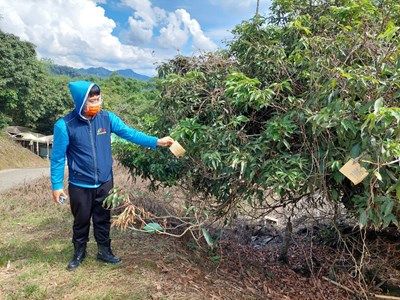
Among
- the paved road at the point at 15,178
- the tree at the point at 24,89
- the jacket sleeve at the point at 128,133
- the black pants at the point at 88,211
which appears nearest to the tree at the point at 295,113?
the jacket sleeve at the point at 128,133

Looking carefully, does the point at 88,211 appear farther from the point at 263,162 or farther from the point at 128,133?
the point at 263,162

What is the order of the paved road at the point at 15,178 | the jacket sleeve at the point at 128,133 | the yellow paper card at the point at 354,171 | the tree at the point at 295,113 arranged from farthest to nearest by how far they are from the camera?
the paved road at the point at 15,178 → the jacket sleeve at the point at 128,133 → the tree at the point at 295,113 → the yellow paper card at the point at 354,171

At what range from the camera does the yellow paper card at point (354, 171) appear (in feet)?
6.93

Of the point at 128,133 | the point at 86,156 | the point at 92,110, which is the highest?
the point at 92,110

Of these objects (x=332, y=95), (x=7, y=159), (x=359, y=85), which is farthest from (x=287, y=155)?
(x=7, y=159)

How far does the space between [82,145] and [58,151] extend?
0.21 m

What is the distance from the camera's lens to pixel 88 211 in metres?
3.10

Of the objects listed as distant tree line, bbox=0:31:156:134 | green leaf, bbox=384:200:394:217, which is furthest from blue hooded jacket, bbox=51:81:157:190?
distant tree line, bbox=0:31:156:134

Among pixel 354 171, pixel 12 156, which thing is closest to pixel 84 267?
pixel 354 171

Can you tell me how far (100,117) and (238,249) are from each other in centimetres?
305

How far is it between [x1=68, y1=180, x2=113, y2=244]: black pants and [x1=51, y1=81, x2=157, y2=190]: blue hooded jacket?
7cm

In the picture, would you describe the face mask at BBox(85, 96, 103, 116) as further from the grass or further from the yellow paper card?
the yellow paper card

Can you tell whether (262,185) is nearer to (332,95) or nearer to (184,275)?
(332,95)

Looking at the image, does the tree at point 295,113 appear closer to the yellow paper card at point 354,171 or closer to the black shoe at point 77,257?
the yellow paper card at point 354,171
